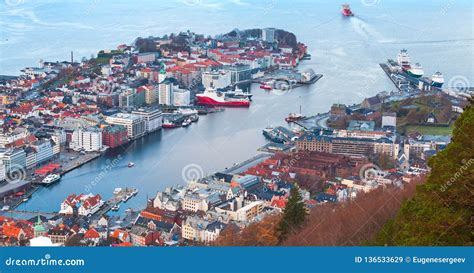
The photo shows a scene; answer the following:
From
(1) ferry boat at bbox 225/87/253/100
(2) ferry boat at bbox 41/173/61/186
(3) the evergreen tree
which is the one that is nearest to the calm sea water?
(2) ferry boat at bbox 41/173/61/186

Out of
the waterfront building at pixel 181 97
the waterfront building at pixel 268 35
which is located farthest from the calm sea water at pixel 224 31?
the waterfront building at pixel 268 35

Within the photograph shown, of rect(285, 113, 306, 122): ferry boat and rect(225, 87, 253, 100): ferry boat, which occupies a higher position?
rect(225, 87, 253, 100): ferry boat

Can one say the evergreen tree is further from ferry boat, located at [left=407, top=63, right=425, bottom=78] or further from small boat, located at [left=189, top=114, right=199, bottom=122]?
ferry boat, located at [left=407, top=63, right=425, bottom=78]

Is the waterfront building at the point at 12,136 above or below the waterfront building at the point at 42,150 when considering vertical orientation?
above

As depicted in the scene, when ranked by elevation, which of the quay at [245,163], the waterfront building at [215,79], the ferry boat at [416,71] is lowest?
the quay at [245,163]

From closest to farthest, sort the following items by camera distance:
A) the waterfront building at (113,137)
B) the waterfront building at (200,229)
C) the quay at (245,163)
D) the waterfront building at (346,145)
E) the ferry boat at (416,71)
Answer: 1. the waterfront building at (200,229)
2. the quay at (245,163)
3. the waterfront building at (346,145)
4. the waterfront building at (113,137)
5. the ferry boat at (416,71)

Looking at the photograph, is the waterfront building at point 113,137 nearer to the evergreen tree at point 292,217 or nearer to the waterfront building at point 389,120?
the waterfront building at point 389,120

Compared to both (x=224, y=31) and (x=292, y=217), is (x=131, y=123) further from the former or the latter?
(x=224, y=31)

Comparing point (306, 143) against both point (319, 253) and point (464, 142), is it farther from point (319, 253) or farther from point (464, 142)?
point (319, 253)
